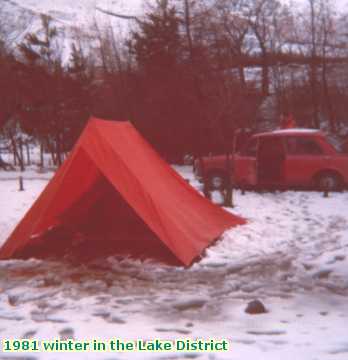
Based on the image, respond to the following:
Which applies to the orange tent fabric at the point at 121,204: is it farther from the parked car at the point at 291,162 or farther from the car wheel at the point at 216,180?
the car wheel at the point at 216,180

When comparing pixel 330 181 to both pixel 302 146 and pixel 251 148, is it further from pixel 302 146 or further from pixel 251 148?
pixel 251 148

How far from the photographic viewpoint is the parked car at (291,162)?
14.2m

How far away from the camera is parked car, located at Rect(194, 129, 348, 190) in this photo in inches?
559

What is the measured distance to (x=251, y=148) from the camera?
14859 millimetres

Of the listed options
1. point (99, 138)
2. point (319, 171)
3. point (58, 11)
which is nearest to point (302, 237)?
point (99, 138)

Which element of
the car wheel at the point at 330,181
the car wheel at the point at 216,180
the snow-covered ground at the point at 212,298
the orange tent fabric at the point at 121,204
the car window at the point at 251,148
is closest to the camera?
the snow-covered ground at the point at 212,298

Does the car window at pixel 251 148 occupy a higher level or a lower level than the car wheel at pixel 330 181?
higher

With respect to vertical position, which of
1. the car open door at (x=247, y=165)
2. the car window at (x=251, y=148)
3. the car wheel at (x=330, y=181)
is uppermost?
the car window at (x=251, y=148)

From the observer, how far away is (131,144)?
9195 mm

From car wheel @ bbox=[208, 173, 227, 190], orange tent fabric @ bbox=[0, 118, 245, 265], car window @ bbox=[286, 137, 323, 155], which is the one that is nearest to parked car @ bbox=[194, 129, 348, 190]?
car window @ bbox=[286, 137, 323, 155]

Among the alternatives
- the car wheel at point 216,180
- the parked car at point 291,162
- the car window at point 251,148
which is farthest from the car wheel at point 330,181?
the car wheel at point 216,180

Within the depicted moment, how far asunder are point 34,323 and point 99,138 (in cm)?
355

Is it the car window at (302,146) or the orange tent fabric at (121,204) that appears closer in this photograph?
the orange tent fabric at (121,204)

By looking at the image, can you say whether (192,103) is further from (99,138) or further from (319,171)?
(99,138)
